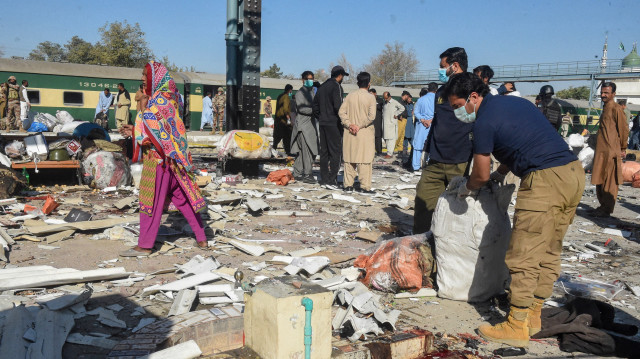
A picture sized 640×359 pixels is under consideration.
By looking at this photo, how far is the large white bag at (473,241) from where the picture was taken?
13.4 ft

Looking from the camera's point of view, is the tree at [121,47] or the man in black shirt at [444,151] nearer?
the man in black shirt at [444,151]

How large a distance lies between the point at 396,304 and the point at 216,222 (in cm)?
323

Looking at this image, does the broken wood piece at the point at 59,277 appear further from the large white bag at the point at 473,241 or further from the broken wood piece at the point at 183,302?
the large white bag at the point at 473,241

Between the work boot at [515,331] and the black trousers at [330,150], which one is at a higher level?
the black trousers at [330,150]

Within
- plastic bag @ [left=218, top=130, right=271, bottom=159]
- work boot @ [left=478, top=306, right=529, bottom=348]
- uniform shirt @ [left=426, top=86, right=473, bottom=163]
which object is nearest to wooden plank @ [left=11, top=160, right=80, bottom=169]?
plastic bag @ [left=218, top=130, right=271, bottom=159]

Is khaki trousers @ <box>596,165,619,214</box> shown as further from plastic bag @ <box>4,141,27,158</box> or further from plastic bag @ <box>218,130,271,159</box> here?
plastic bag @ <box>4,141,27,158</box>

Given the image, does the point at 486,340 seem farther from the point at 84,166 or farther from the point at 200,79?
the point at 200,79

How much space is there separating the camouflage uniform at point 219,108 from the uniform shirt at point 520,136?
1887 cm

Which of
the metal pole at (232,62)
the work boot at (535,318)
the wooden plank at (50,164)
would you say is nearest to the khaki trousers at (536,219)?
the work boot at (535,318)

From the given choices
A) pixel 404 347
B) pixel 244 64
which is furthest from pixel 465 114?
pixel 244 64

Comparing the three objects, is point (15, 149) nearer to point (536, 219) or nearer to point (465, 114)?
point (465, 114)

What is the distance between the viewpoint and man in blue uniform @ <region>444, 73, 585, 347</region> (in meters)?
3.51

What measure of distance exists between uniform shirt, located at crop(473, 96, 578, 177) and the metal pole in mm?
7537

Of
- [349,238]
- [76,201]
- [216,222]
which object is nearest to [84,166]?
[76,201]
